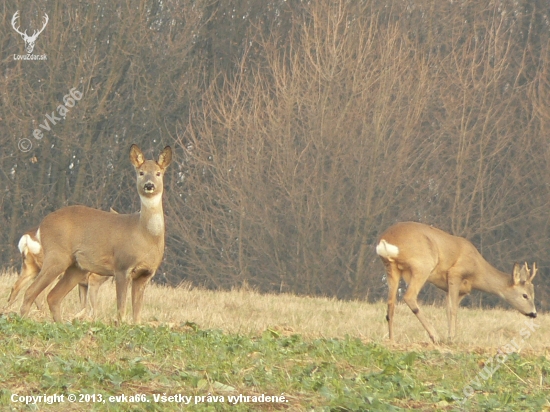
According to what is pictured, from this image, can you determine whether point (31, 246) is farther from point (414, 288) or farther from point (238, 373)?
point (238, 373)

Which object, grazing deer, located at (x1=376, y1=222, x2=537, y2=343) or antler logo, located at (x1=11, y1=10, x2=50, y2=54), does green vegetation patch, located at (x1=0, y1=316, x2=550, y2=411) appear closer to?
grazing deer, located at (x1=376, y1=222, x2=537, y2=343)

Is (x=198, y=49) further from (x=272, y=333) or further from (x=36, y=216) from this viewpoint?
(x=272, y=333)

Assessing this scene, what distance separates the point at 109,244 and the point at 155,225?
482mm

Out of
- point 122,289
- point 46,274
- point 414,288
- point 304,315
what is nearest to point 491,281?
point 414,288

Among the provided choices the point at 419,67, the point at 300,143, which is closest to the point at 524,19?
the point at 419,67

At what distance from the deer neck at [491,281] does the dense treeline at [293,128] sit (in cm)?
920

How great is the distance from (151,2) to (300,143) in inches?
265

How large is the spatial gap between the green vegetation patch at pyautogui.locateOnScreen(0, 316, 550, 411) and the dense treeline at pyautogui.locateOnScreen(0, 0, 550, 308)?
15.1 metres

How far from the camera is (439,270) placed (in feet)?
42.9

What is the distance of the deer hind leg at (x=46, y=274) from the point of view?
33.4 feet

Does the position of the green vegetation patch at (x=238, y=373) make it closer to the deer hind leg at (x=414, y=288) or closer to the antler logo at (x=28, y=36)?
the deer hind leg at (x=414, y=288)

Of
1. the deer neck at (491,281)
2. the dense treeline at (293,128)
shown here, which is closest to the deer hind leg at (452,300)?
the deer neck at (491,281)

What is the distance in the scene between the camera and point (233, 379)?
6.51 meters

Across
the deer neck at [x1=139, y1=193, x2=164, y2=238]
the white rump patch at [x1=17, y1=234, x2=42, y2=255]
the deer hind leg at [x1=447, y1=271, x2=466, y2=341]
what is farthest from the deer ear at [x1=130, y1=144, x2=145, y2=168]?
the deer hind leg at [x1=447, y1=271, x2=466, y2=341]
